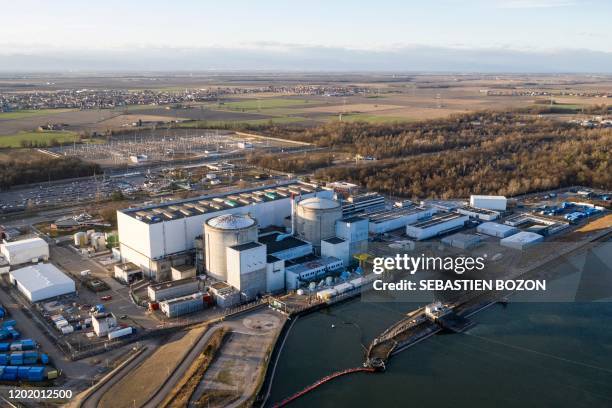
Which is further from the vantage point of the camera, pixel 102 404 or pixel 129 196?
pixel 129 196

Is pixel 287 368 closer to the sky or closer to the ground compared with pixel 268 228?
closer to the ground

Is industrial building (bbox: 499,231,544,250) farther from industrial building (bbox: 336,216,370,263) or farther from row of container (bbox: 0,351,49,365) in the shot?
row of container (bbox: 0,351,49,365)

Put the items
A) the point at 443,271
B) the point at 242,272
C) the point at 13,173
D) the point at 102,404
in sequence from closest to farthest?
the point at 102,404 → the point at 242,272 → the point at 443,271 → the point at 13,173

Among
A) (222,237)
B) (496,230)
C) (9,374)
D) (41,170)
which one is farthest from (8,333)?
(41,170)

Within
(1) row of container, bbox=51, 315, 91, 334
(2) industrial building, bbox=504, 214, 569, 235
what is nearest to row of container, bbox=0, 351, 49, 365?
(1) row of container, bbox=51, 315, 91, 334

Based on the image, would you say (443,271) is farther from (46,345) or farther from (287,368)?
(46,345)

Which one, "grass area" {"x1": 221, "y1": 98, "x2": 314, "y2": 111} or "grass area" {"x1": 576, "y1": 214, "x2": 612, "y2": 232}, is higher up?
"grass area" {"x1": 221, "y1": 98, "x2": 314, "y2": 111}

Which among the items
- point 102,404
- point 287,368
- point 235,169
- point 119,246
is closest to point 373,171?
point 235,169
